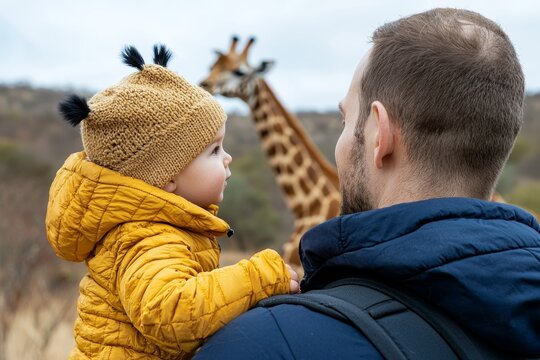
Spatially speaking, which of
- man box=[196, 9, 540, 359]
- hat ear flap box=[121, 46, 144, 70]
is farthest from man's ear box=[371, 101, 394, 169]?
hat ear flap box=[121, 46, 144, 70]

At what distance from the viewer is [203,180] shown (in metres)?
1.75

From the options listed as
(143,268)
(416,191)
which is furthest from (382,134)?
(143,268)

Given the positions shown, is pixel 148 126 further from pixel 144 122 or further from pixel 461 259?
pixel 461 259

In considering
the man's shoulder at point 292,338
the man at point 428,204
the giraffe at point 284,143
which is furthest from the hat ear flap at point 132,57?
the giraffe at point 284,143

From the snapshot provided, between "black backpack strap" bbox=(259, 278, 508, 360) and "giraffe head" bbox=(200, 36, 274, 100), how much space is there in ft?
18.5

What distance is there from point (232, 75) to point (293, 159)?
101 centimetres

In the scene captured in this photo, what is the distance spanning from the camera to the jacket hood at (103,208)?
1.58 m

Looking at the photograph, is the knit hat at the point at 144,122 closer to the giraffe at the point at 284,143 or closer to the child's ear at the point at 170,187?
the child's ear at the point at 170,187

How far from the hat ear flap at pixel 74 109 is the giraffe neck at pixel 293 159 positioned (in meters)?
4.50

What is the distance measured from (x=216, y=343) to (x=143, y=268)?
0.91 feet

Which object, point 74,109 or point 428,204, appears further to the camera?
point 74,109

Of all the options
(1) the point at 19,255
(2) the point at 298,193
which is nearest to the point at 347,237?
(2) the point at 298,193

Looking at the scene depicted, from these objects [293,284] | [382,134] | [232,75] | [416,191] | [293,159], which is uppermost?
[382,134]

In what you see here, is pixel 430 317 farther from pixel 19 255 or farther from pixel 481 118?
pixel 19 255
